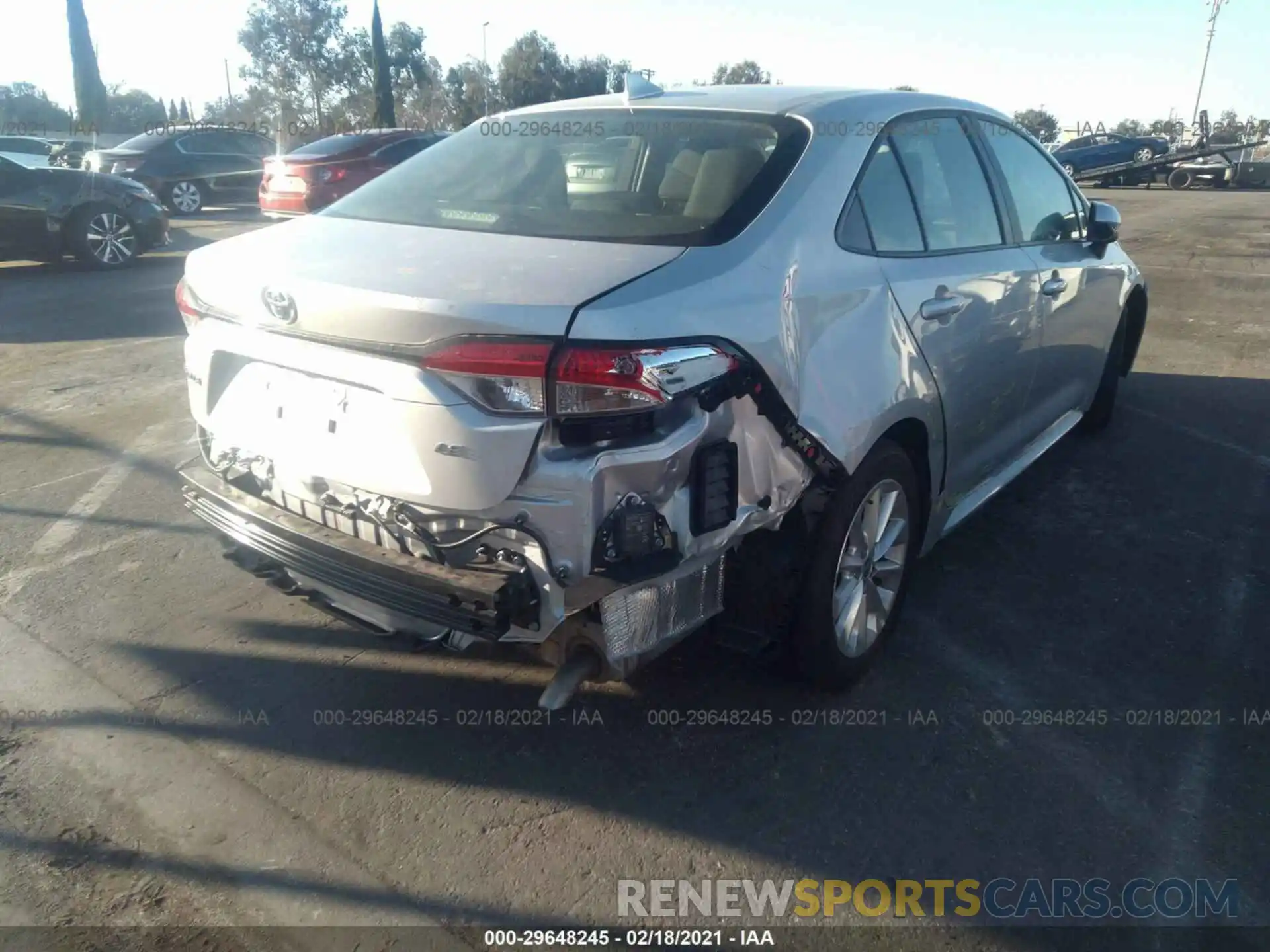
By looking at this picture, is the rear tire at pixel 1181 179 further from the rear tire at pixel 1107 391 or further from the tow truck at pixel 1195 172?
the rear tire at pixel 1107 391

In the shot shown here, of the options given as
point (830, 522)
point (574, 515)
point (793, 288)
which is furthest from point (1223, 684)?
point (574, 515)

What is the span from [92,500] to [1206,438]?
233 inches

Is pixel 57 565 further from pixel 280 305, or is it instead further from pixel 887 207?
pixel 887 207

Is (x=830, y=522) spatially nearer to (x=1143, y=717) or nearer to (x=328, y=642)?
(x=1143, y=717)

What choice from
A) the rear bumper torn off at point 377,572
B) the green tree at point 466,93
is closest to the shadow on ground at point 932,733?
the rear bumper torn off at point 377,572

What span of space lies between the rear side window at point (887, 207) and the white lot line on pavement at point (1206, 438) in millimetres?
3263

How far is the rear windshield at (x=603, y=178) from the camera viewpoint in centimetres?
280

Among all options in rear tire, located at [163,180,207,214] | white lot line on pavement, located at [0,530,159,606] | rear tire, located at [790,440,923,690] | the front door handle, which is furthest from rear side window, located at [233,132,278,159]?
rear tire, located at [790,440,923,690]

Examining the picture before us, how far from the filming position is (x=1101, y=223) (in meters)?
4.66

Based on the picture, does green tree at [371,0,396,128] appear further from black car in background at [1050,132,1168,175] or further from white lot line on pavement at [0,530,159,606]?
white lot line on pavement at [0,530,159,606]

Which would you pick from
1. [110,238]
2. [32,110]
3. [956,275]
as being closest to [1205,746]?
[956,275]

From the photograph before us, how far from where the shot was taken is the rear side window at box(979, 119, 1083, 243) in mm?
4074

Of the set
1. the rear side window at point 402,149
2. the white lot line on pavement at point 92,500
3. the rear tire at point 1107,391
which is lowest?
the white lot line on pavement at point 92,500

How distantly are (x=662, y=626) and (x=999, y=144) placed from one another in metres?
2.73
